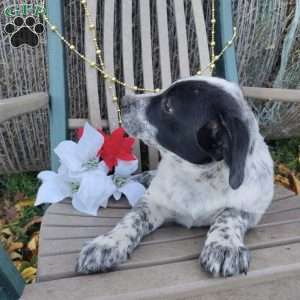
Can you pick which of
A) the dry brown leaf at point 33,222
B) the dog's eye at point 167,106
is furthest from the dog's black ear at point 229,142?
the dry brown leaf at point 33,222

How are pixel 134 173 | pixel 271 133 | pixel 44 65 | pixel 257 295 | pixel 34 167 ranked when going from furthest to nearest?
pixel 271 133, pixel 34 167, pixel 44 65, pixel 134 173, pixel 257 295

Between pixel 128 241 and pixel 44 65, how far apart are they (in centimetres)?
144

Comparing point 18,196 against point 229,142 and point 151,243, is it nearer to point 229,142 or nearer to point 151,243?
point 151,243

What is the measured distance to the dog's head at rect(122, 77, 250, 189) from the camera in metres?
1.97

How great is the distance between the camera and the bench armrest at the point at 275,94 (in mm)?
2557

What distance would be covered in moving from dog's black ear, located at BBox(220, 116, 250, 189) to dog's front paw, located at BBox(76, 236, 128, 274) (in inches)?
18.8

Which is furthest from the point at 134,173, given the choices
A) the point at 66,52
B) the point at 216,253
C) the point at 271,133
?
the point at 271,133

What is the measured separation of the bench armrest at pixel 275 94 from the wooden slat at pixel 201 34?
27cm

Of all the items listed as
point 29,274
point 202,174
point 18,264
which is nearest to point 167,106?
point 202,174

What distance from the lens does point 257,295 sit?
78.7 inches

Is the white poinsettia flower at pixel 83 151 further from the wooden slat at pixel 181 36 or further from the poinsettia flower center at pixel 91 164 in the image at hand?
the wooden slat at pixel 181 36

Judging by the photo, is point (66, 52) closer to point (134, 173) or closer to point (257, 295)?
point (134, 173)

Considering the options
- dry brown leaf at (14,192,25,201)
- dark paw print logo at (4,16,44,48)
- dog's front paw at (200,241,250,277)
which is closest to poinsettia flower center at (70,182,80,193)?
dog's front paw at (200,241,250,277)

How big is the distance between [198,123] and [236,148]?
0.80 feet
